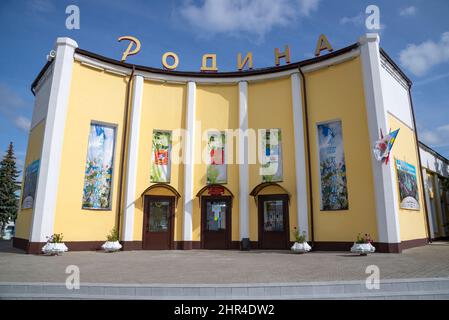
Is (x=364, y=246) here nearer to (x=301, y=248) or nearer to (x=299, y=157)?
(x=301, y=248)

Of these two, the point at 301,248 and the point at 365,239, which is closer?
the point at 365,239

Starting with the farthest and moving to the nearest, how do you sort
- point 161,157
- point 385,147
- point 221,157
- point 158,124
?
1. point 221,157
2. point 158,124
3. point 161,157
4. point 385,147

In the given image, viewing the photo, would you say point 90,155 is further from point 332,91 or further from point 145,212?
point 332,91

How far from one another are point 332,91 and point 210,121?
6446mm

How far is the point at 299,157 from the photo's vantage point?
50.9 ft

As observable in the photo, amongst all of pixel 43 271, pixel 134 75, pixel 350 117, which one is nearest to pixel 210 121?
pixel 134 75

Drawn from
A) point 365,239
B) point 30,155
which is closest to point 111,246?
point 30,155

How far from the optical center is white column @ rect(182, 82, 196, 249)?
16133 millimetres

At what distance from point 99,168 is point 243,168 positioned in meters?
7.15

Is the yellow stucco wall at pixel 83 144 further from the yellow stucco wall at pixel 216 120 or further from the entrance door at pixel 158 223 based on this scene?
the yellow stucco wall at pixel 216 120

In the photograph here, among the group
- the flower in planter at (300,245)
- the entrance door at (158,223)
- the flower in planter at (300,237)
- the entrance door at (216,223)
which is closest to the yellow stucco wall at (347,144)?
the flower in planter at (300,237)

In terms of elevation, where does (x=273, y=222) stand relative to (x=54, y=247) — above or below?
above

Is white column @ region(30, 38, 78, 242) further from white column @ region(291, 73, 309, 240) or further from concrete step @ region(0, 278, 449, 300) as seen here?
white column @ region(291, 73, 309, 240)
